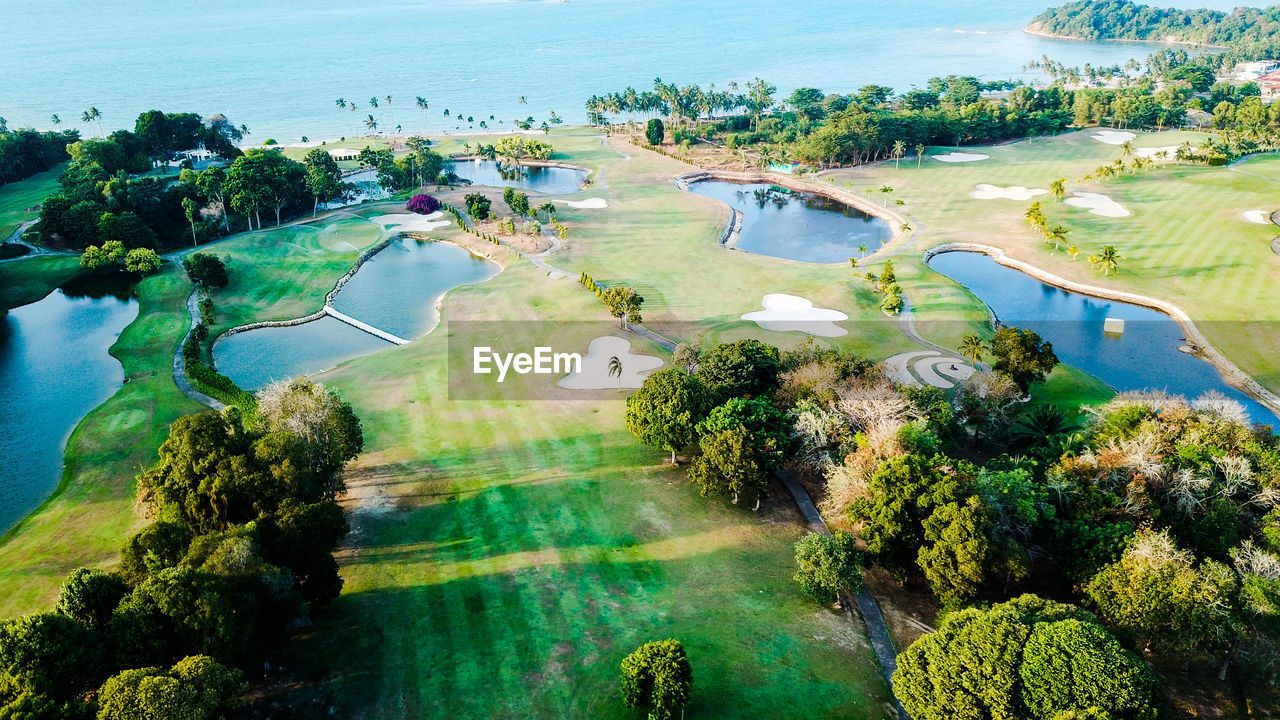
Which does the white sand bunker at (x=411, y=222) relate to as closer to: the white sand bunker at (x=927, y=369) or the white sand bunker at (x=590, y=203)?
the white sand bunker at (x=590, y=203)

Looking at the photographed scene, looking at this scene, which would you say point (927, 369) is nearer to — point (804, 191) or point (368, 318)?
point (368, 318)

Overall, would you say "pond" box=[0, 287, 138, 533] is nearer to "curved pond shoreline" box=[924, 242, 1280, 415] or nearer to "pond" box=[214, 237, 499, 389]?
"pond" box=[214, 237, 499, 389]

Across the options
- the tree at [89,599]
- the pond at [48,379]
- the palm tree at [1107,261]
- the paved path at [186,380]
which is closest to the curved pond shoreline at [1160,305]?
the palm tree at [1107,261]

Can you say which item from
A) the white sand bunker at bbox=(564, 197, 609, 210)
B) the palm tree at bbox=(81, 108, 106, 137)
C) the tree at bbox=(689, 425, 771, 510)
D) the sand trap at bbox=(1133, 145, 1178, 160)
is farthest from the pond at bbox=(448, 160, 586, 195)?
the sand trap at bbox=(1133, 145, 1178, 160)

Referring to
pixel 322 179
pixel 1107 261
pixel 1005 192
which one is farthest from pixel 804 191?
pixel 322 179

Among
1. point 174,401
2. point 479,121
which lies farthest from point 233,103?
point 174,401
